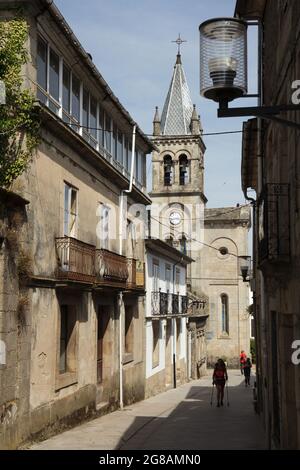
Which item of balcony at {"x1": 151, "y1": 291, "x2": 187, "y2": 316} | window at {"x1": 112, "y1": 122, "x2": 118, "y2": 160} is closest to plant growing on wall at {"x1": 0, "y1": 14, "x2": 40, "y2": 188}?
window at {"x1": 112, "y1": 122, "x2": 118, "y2": 160}

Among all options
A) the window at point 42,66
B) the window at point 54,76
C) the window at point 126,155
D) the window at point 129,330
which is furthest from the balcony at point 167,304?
the window at point 42,66

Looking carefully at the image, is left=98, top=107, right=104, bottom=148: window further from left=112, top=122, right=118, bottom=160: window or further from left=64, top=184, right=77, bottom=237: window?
left=64, top=184, right=77, bottom=237: window

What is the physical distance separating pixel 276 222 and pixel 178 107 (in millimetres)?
45523

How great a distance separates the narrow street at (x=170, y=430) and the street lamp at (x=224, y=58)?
7515mm

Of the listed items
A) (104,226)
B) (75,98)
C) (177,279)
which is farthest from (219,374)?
(177,279)

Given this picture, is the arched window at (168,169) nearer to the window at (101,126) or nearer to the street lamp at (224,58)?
the window at (101,126)

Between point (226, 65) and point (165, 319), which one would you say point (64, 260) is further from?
point (165, 319)

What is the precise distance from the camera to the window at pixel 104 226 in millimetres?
17094

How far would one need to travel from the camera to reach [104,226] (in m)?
17.3

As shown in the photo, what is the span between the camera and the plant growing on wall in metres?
11.0

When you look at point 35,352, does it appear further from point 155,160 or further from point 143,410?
point 155,160

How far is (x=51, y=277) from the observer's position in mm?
12617
